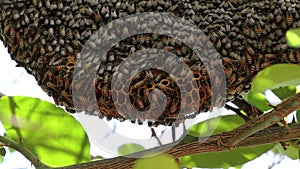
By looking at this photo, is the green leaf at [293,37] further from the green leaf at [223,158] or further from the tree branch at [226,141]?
the green leaf at [223,158]

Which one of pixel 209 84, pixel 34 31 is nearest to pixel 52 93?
pixel 34 31

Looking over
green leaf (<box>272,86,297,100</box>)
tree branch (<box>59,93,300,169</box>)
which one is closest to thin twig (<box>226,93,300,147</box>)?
tree branch (<box>59,93,300,169</box>)

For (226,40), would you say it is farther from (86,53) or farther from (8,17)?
(8,17)

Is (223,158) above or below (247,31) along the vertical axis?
below

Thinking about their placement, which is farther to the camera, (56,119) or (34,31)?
(56,119)

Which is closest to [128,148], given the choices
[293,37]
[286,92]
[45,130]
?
[45,130]

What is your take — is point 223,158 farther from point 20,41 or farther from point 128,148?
point 20,41
